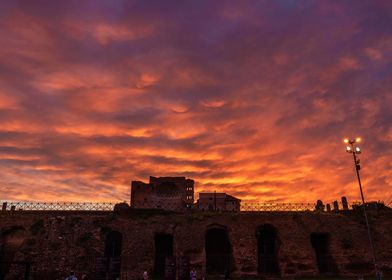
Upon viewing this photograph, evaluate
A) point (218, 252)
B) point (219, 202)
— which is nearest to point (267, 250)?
point (218, 252)

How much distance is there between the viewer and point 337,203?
129 feet

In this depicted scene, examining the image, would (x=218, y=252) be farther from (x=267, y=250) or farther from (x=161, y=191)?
(x=161, y=191)

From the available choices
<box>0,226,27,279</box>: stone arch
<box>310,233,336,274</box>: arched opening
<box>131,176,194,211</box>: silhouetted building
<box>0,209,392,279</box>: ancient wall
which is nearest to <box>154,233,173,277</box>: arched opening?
<box>0,209,392,279</box>: ancient wall

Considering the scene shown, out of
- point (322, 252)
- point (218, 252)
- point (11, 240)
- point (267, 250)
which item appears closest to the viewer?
point (322, 252)

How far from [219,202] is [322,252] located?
41.5 meters

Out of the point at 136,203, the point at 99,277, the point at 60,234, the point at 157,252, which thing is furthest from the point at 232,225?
the point at 136,203

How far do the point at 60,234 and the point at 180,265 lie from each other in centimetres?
1307

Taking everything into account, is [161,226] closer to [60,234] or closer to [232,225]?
[232,225]

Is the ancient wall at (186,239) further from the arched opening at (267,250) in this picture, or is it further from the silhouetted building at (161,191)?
the silhouetted building at (161,191)

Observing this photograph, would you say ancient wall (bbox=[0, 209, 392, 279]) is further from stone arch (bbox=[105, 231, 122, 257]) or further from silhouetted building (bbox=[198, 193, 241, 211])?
silhouetted building (bbox=[198, 193, 241, 211])

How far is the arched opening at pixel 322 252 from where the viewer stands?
31031mm

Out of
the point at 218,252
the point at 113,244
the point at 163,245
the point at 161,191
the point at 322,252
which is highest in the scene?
the point at 161,191

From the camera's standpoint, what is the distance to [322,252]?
33.0m

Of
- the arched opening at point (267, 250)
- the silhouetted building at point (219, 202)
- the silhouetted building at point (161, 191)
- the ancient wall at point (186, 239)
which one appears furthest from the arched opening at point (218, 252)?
the silhouetted building at point (219, 202)
